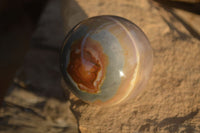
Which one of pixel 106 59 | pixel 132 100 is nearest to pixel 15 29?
pixel 132 100

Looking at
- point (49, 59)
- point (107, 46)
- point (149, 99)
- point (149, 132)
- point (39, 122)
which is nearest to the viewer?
point (107, 46)

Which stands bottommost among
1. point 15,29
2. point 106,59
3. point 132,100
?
point 15,29

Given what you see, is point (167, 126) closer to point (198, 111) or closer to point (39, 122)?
point (198, 111)

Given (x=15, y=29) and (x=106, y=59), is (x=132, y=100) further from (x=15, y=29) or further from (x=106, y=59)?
(x=15, y=29)

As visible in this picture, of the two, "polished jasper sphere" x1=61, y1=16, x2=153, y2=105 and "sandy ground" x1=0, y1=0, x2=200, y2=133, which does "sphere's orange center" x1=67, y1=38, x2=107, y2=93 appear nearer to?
"polished jasper sphere" x1=61, y1=16, x2=153, y2=105

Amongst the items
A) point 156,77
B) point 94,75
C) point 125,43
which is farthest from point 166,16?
point 94,75

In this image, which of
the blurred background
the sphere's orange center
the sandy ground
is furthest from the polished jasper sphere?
the blurred background

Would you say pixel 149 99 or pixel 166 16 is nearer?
pixel 149 99
